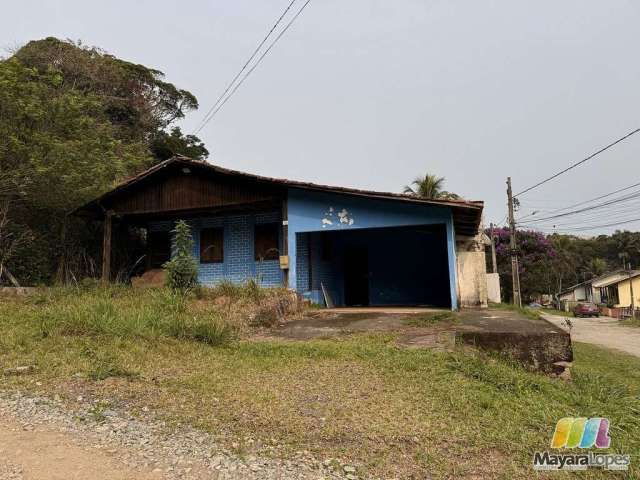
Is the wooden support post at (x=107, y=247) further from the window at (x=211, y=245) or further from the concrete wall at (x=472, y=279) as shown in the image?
the concrete wall at (x=472, y=279)

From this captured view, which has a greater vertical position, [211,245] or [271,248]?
[211,245]

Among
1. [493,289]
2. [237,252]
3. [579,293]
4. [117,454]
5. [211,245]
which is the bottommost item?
[579,293]

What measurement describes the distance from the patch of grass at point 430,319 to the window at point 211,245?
721 cm

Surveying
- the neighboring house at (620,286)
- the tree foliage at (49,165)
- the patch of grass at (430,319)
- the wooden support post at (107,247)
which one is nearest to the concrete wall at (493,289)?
the patch of grass at (430,319)

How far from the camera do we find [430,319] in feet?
28.4

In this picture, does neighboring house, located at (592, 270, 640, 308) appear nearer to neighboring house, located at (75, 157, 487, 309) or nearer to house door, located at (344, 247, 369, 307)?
neighboring house, located at (75, 157, 487, 309)

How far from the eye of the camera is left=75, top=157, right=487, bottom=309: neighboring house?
11320 mm

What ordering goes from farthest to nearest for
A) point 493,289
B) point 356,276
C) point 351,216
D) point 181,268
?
point 493,289 < point 356,276 < point 351,216 < point 181,268

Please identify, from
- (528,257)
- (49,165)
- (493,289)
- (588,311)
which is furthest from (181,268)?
(588,311)

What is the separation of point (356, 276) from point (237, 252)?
4.26 m

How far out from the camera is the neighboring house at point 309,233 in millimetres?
11320

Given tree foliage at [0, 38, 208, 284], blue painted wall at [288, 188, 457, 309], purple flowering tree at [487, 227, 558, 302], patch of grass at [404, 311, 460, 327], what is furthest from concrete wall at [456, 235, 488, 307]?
purple flowering tree at [487, 227, 558, 302]

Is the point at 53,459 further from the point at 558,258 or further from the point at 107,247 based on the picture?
the point at 558,258

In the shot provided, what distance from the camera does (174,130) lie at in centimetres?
2859
